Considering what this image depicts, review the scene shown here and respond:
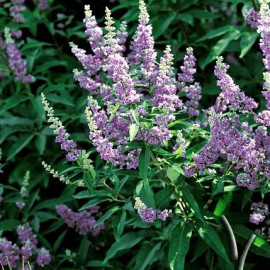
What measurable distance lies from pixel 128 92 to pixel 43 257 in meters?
1.84

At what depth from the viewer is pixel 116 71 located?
10.6 feet

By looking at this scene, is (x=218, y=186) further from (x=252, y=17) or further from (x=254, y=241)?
(x=252, y=17)

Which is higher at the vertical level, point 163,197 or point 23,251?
point 163,197

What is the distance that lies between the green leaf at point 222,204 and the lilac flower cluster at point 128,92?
1.80 feet

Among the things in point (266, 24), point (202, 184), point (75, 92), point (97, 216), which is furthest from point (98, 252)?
point (266, 24)

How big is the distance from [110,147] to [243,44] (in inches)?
76.7

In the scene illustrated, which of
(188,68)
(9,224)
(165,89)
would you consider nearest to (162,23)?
(188,68)

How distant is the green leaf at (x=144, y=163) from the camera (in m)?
3.30

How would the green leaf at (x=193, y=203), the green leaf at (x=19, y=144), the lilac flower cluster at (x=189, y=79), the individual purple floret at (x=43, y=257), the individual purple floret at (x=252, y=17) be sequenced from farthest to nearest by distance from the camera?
the green leaf at (x=19, y=144)
the individual purple floret at (x=43, y=257)
the individual purple floret at (x=252, y=17)
the lilac flower cluster at (x=189, y=79)
the green leaf at (x=193, y=203)

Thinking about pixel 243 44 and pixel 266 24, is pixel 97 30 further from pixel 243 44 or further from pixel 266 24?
pixel 243 44

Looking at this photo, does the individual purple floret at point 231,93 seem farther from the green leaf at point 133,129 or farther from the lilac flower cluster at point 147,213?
the lilac flower cluster at point 147,213

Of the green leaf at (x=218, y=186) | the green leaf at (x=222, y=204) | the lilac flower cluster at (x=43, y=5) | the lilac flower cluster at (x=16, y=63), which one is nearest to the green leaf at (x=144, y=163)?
the green leaf at (x=218, y=186)

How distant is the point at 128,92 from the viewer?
326cm

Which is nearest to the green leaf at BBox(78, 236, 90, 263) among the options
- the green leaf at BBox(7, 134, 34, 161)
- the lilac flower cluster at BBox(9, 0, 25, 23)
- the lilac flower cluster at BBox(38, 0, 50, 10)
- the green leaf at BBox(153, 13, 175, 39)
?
the green leaf at BBox(7, 134, 34, 161)
